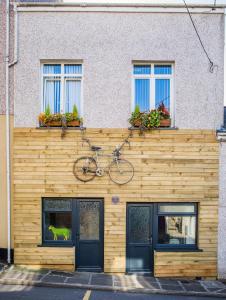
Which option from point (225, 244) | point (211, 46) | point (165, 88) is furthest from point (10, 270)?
point (211, 46)

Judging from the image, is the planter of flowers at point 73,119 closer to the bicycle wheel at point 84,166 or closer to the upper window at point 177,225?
the bicycle wheel at point 84,166

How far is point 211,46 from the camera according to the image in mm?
9453

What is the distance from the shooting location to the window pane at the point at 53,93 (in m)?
9.83

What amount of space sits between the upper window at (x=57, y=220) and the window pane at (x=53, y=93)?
10.3ft

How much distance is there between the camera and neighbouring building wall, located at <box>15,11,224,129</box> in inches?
372

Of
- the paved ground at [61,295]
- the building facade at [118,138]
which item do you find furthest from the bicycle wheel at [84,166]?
the paved ground at [61,295]

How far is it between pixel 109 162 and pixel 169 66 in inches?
151

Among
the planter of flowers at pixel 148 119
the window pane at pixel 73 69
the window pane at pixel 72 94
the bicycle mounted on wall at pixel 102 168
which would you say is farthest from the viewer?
the window pane at pixel 72 94

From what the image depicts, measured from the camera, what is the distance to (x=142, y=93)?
9773 mm

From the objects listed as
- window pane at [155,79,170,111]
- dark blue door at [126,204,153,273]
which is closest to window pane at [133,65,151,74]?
window pane at [155,79,170,111]

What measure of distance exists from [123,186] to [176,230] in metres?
2.34

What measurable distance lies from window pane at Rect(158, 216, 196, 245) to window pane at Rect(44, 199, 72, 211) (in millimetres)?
3115

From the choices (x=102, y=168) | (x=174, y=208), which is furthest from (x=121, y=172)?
(x=174, y=208)

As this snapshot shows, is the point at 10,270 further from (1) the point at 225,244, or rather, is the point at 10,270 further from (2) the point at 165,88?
(2) the point at 165,88
